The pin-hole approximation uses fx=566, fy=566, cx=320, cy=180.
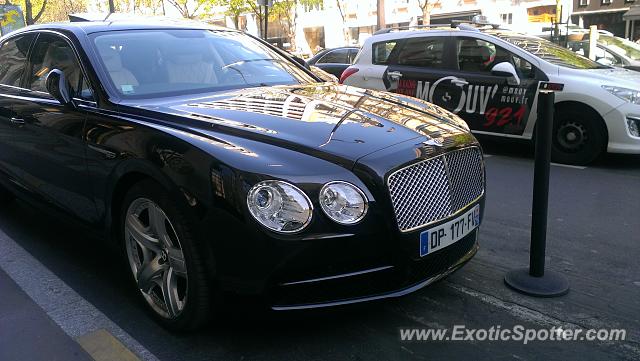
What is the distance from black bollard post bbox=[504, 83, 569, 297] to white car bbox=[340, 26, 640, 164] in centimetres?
368

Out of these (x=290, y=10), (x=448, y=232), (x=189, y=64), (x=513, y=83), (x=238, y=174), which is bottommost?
(x=448, y=232)

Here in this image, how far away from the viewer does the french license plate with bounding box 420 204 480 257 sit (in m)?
2.66

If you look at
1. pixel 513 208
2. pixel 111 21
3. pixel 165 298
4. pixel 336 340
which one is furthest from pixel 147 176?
pixel 513 208

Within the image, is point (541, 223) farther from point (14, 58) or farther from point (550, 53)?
point (550, 53)

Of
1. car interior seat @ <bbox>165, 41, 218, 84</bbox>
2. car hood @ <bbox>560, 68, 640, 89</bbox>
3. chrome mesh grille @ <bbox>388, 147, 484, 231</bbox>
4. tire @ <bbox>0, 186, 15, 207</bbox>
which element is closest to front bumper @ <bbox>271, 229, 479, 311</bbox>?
chrome mesh grille @ <bbox>388, 147, 484, 231</bbox>

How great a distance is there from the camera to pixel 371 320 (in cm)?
301

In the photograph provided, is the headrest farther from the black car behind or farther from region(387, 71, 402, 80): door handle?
the black car behind

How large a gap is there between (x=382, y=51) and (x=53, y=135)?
229 inches

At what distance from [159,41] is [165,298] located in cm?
186

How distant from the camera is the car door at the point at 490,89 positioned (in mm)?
6996

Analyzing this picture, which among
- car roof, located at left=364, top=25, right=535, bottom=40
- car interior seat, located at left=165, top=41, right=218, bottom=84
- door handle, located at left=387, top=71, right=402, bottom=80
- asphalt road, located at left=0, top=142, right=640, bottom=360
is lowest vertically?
asphalt road, located at left=0, top=142, right=640, bottom=360

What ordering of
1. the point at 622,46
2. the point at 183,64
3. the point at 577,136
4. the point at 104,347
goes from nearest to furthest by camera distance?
1. the point at 104,347
2. the point at 183,64
3. the point at 577,136
4. the point at 622,46

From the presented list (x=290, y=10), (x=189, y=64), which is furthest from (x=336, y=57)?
(x=290, y=10)

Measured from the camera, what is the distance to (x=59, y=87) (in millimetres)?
3502
